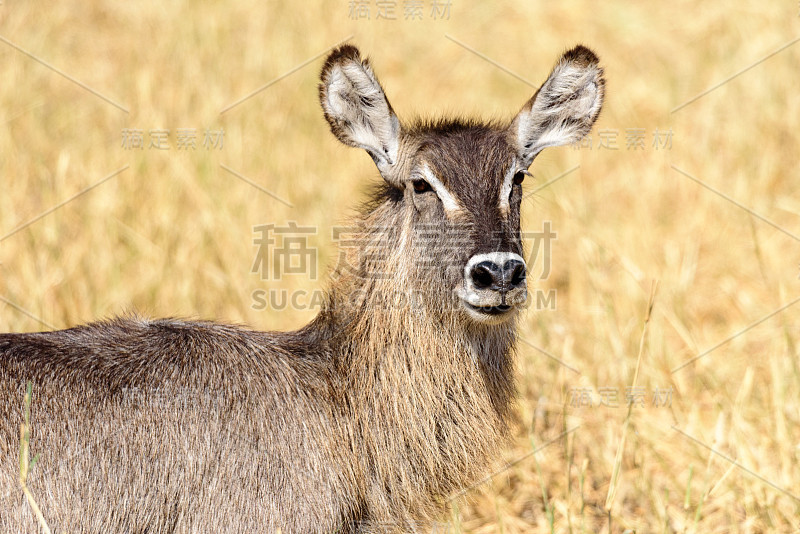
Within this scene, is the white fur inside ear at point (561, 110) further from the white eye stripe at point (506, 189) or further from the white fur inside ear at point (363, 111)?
the white fur inside ear at point (363, 111)

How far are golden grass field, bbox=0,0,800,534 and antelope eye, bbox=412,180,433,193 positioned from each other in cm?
59

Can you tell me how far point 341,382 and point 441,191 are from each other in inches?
41.2

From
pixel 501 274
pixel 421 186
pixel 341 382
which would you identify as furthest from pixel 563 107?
pixel 341 382

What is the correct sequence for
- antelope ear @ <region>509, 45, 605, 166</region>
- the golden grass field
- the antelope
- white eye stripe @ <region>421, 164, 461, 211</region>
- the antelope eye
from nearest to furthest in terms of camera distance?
the antelope → white eye stripe @ <region>421, 164, 461, 211</region> → the antelope eye → antelope ear @ <region>509, 45, 605, 166</region> → the golden grass field

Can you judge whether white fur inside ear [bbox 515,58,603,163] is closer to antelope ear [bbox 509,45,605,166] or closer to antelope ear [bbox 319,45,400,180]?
antelope ear [bbox 509,45,605,166]

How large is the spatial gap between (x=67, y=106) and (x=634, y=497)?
6857 millimetres

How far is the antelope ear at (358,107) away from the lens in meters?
4.53

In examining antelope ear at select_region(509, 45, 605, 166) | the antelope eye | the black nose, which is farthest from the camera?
antelope ear at select_region(509, 45, 605, 166)

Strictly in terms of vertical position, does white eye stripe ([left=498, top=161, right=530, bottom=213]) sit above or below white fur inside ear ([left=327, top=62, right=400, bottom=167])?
below

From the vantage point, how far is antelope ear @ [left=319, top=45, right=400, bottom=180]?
453 centimetres

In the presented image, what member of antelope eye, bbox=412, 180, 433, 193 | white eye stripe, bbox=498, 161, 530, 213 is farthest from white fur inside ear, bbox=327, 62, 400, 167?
white eye stripe, bbox=498, 161, 530, 213

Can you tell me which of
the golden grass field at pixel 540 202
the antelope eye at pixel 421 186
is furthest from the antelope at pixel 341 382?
the golden grass field at pixel 540 202

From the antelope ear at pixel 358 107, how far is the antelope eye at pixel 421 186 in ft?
0.76

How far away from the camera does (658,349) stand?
6.79 metres
